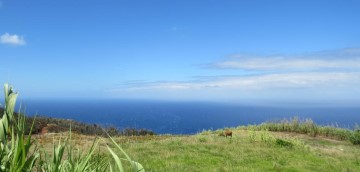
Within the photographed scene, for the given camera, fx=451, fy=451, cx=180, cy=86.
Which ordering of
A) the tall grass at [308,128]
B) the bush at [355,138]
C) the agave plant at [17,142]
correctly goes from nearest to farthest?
the agave plant at [17,142], the bush at [355,138], the tall grass at [308,128]

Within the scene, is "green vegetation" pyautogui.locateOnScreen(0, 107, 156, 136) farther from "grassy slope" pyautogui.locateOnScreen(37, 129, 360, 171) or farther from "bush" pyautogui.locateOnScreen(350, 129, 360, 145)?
"bush" pyautogui.locateOnScreen(350, 129, 360, 145)

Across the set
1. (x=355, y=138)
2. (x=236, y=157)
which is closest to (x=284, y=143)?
(x=236, y=157)

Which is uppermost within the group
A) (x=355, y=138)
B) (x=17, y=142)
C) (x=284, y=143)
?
(x=17, y=142)

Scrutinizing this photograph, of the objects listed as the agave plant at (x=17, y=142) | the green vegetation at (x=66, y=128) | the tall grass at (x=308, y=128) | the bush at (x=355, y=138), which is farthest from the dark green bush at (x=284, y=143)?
the agave plant at (x=17, y=142)

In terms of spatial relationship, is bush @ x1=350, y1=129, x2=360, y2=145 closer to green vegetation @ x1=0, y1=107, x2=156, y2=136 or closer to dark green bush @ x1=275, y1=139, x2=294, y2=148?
dark green bush @ x1=275, y1=139, x2=294, y2=148

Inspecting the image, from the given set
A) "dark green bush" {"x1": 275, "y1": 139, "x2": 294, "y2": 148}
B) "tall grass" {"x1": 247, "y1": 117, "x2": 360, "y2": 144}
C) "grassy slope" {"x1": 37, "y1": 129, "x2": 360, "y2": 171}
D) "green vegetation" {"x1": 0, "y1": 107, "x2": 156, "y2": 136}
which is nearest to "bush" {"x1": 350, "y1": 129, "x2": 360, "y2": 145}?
"tall grass" {"x1": 247, "y1": 117, "x2": 360, "y2": 144}

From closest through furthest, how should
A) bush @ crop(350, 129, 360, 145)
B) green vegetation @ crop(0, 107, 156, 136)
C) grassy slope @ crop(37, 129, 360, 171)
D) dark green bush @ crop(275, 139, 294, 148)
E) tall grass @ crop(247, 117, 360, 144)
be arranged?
grassy slope @ crop(37, 129, 360, 171)
dark green bush @ crop(275, 139, 294, 148)
bush @ crop(350, 129, 360, 145)
tall grass @ crop(247, 117, 360, 144)
green vegetation @ crop(0, 107, 156, 136)

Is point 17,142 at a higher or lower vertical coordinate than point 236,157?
higher

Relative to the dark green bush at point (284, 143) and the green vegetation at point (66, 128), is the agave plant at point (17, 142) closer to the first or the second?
the dark green bush at point (284, 143)

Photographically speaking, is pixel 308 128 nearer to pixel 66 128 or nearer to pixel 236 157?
pixel 236 157

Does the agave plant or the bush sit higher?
the agave plant

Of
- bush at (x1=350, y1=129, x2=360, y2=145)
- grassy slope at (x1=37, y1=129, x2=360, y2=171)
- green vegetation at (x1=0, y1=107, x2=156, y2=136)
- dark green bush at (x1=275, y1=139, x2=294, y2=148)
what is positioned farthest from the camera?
green vegetation at (x1=0, y1=107, x2=156, y2=136)

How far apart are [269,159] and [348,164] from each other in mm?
2953

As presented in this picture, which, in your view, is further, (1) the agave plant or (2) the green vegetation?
(2) the green vegetation
